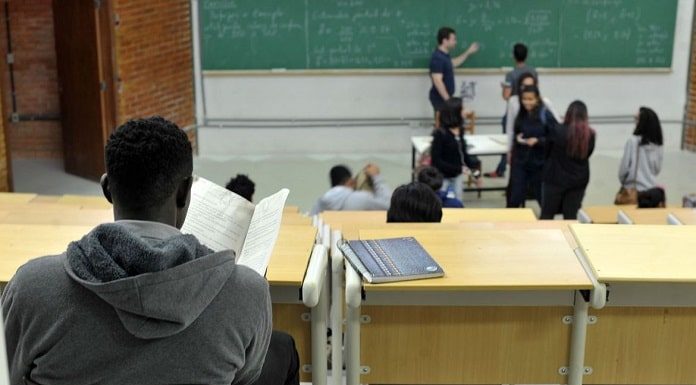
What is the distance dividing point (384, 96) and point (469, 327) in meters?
6.38

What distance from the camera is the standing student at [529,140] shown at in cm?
657

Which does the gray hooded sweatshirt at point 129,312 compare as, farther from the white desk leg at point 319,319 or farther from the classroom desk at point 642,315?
the classroom desk at point 642,315

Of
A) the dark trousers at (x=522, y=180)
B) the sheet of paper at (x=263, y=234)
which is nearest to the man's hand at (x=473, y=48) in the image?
the dark trousers at (x=522, y=180)

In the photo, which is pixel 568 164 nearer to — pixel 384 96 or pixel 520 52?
pixel 520 52

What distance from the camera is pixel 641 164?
6.30 m

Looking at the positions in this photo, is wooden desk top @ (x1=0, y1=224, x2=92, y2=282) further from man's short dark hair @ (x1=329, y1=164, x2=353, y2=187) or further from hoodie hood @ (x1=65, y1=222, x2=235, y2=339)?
man's short dark hair @ (x1=329, y1=164, x2=353, y2=187)

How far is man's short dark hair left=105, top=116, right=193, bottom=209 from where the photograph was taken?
175cm

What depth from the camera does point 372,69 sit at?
9102mm

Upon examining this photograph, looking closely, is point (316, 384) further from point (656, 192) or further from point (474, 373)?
point (656, 192)


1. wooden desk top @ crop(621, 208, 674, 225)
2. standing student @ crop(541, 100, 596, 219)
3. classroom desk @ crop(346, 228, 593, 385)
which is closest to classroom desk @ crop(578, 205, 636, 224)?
wooden desk top @ crop(621, 208, 674, 225)

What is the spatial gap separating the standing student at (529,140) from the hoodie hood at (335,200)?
1.65m

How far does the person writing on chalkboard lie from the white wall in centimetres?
47

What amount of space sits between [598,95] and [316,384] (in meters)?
7.15

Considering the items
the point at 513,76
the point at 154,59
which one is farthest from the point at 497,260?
the point at 154,59
